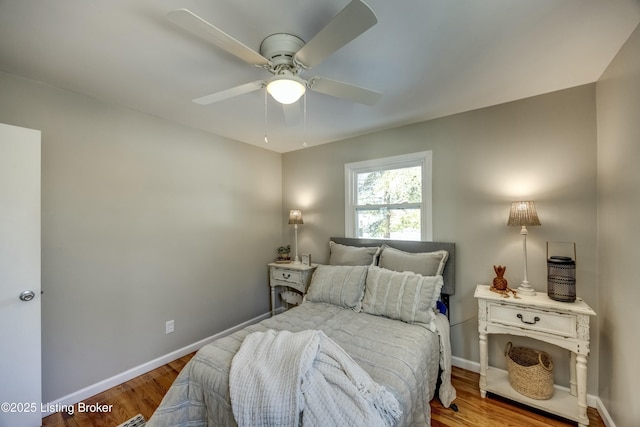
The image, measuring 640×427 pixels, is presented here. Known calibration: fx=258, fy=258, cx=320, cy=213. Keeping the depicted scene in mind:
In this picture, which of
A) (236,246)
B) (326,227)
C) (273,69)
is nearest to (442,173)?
(326,227)

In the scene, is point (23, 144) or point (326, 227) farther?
point (326, 227)

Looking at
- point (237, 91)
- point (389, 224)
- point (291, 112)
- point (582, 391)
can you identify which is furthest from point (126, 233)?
point (582, 391)

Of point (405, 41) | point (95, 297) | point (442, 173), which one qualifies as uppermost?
point (405, 41)

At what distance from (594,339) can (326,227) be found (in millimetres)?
2618

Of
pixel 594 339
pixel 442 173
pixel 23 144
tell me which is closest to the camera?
pixel 23 144

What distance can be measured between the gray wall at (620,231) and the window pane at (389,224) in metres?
1.37

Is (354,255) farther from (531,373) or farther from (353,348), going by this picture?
(531,373)

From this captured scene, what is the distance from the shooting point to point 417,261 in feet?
8.01

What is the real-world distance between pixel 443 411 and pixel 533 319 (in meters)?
0.94

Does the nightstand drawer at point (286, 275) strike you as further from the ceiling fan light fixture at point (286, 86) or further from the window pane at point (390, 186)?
the ceiling fan light fixture at point (286, 86)

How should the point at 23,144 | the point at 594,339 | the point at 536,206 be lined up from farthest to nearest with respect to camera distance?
1. the point at 536,206
2. the point at 594,339
3. the point at 23,144

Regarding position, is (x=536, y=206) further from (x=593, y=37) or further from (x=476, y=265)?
(x=593, y=37)

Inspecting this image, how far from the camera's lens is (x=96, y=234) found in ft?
7.10

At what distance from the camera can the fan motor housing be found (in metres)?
1.41
